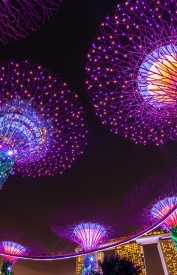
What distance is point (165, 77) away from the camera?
Result: 1062 centimetres

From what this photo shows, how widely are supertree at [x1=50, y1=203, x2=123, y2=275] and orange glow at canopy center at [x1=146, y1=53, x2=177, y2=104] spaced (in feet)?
55.7

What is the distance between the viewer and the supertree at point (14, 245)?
29.0 meters

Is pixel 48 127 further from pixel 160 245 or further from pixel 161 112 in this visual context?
pixel 160 245

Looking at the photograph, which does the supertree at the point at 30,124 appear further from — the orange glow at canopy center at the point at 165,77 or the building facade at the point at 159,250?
the building facade at the point at 159,250

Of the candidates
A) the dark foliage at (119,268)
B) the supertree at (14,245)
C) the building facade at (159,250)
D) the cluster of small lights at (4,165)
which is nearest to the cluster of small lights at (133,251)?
the building facade at (159,250)

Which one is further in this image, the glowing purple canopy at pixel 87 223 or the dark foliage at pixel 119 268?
the glowing purple canopy at pixel 87 223

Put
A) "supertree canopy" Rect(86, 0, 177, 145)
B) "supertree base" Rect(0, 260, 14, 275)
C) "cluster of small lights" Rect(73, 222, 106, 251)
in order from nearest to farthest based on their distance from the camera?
1. "supertree canopy" Rect(86, 0, 177, 145)
2. "cluster of small lights" Rect(73, 222, 106, 251)
3. "supertree base" Rect(0, 260, 14, 275)

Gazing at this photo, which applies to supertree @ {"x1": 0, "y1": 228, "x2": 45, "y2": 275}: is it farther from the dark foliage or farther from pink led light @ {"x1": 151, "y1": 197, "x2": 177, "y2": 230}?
the dark foliage

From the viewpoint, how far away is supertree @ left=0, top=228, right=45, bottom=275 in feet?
95.1

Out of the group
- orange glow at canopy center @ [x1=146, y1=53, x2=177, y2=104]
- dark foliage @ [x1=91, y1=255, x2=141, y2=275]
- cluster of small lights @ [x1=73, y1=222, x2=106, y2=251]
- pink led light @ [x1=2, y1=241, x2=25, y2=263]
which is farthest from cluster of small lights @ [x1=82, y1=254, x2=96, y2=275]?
orange glow at canopy center @ [x1=146, y1=53, x2=177, y2=104]

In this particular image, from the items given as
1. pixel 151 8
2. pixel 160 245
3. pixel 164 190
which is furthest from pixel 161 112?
pixel 160 245

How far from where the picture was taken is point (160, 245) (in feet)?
136

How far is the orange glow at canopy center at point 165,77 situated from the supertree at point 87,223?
17.0 m

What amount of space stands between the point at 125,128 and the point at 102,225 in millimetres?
15196
